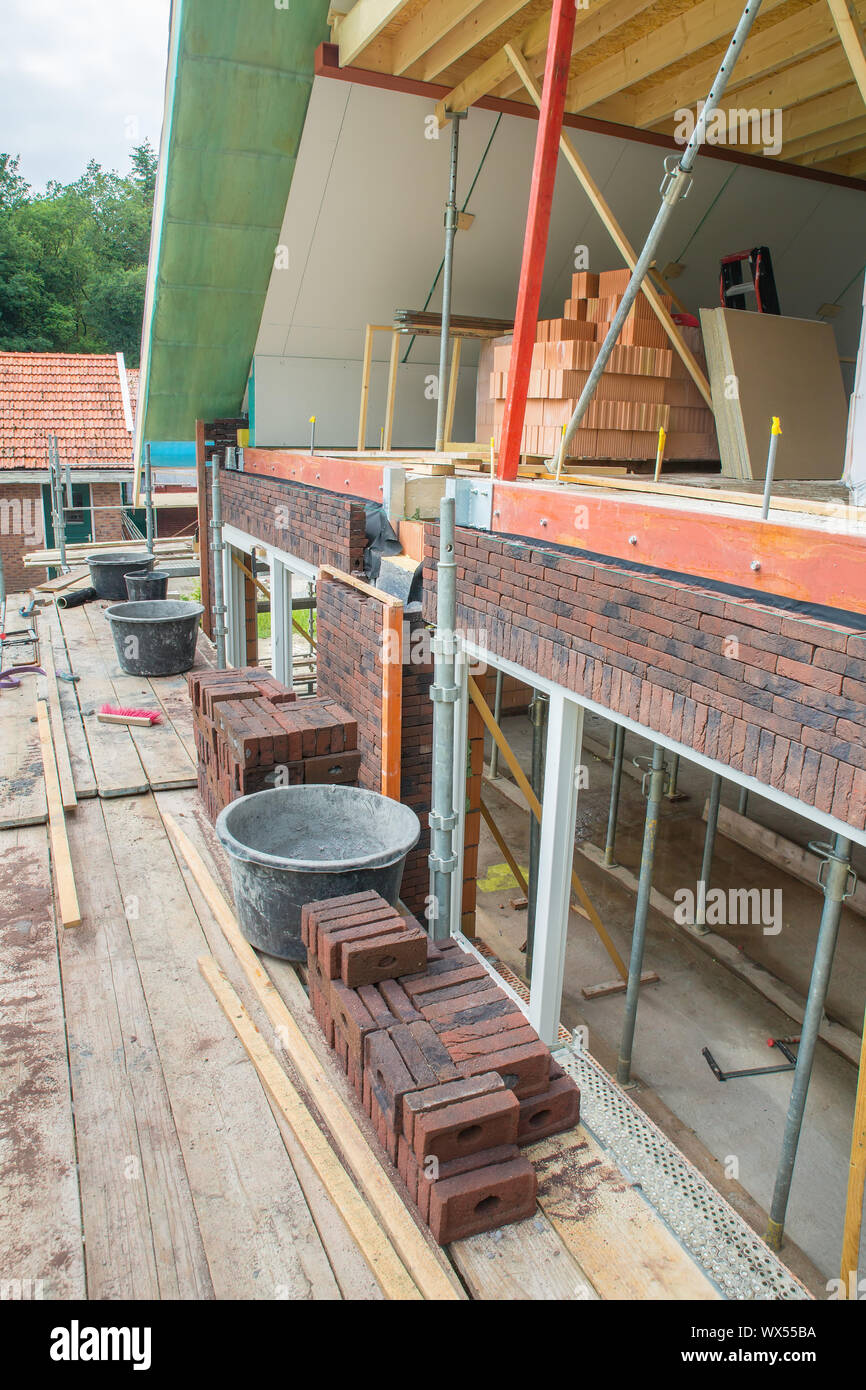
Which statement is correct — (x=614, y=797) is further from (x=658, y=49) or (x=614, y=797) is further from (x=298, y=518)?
(x=658, y=49)

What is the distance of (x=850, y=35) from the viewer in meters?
4.75

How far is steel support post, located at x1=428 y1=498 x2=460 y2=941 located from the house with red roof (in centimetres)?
1552

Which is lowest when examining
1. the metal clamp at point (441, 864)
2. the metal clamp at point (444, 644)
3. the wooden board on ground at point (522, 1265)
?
the wooden board on ground at point (522, 1265)

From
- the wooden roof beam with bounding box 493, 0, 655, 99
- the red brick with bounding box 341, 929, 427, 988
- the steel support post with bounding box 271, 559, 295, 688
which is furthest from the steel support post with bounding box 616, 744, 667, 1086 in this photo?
the wooden roof beam with bounding box 493, 0, 655, 99

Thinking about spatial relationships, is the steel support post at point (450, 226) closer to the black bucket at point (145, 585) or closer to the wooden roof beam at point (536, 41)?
the wooden roof beam at point (536, 41)

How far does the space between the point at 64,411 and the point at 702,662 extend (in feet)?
66.0

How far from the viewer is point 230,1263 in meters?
3.12

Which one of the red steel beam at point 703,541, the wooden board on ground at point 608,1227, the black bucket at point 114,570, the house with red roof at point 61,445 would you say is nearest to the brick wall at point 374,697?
the red steel beam at point 703,541

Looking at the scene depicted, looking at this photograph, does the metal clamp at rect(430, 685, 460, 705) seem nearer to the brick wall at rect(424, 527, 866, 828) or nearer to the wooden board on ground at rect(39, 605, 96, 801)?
the brick wall at rect(424, 527, 866, 828)

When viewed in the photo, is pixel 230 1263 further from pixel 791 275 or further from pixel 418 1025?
pixel 791 275

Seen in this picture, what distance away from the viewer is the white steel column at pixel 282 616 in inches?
353

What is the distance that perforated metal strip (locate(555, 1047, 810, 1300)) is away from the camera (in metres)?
3.15

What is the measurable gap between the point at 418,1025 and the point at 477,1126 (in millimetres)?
563

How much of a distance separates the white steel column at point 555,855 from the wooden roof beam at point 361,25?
4992 mm
